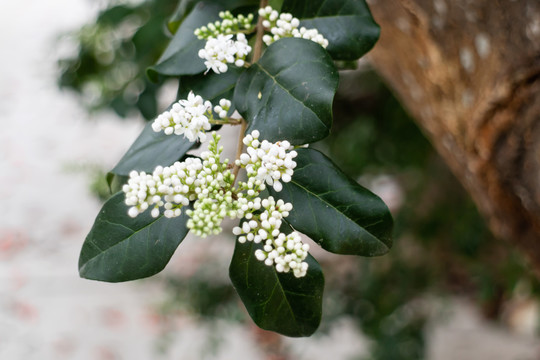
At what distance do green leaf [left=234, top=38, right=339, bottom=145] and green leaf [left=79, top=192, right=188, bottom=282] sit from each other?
0.37 ft

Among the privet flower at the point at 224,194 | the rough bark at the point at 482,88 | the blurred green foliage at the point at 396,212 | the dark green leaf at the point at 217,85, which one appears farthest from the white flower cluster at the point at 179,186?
the blurred green foliage at the point at 396,212

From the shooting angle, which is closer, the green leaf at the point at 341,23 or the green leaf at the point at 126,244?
the green leaf at the point at 126,244

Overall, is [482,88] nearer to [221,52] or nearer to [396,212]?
[221,52]

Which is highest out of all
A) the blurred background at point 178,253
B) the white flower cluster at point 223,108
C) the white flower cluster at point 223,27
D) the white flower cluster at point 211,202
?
the white flower cluster at point 223,27

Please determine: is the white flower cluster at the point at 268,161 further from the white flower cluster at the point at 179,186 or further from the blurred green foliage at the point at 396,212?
the blurred green foliage at the point at 396,212

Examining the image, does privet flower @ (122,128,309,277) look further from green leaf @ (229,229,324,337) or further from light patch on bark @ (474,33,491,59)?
light patch on bark @ (474,33,491,59)

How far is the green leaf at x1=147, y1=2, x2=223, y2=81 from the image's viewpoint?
53 cm

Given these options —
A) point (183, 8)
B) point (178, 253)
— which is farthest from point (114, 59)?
point (178, 253)

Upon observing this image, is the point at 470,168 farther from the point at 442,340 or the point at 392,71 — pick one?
the point at 442,340

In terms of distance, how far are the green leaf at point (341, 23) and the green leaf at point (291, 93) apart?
0.32ft

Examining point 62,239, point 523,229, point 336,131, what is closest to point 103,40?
point 336,131

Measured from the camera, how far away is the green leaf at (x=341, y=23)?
56cm

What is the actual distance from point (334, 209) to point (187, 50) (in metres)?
0.23

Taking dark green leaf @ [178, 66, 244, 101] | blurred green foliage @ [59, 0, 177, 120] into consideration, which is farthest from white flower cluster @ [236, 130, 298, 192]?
blurred green foliage @ [59, 0, 177, 120]
